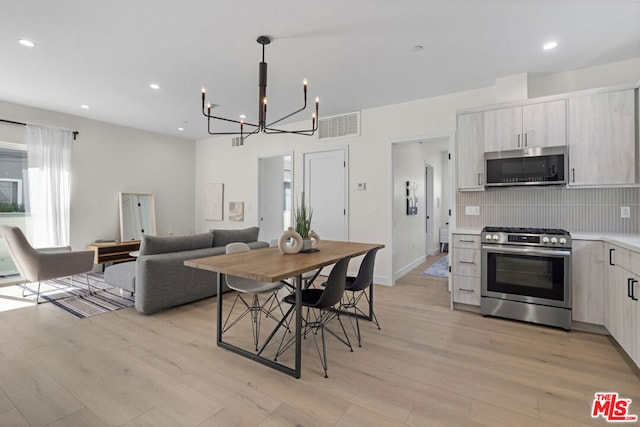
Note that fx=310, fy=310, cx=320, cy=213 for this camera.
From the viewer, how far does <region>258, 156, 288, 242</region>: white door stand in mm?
6480

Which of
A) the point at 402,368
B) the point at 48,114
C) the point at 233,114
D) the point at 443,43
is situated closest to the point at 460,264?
the point at 402,368

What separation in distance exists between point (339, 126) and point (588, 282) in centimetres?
383

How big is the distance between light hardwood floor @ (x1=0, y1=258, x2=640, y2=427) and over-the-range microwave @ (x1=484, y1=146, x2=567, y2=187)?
1.54 meters

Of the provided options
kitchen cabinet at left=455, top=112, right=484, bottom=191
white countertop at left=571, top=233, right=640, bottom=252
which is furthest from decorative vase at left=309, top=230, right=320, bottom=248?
white countertop at left=571, top=233, right=640, bottom=252

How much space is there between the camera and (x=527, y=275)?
320 cm

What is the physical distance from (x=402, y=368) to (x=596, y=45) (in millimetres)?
3504

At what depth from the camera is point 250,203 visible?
6555 millimetres

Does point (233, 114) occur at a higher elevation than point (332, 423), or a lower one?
higher

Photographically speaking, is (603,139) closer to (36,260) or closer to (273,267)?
(273,267)

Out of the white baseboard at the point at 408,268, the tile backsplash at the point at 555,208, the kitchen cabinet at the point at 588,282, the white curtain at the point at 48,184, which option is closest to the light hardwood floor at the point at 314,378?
the kitchen cabinet at the point at 588,282

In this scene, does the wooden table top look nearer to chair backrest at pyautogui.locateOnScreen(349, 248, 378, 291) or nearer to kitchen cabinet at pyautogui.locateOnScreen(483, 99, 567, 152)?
chair backrest at pyautogui.locateOnScreen(349, 248, 378, 291)

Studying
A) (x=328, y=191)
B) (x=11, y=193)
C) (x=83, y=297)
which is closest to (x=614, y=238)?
(x=328, y=191)

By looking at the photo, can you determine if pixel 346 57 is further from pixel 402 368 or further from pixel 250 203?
pixel 250 203

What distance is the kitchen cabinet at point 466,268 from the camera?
3.49m
